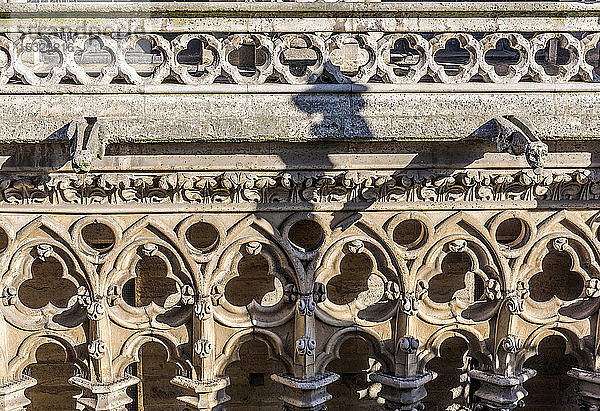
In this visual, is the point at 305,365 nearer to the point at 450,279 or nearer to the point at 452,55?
the point at 450,279

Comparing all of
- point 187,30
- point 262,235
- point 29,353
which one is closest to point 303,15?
point 187,30

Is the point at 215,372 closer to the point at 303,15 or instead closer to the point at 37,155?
the point at 37,155

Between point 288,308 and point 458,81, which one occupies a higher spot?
point 458,81

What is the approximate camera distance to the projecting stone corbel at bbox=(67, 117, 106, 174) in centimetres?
541

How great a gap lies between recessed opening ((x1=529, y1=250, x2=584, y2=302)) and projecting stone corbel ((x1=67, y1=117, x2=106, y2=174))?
156 inches

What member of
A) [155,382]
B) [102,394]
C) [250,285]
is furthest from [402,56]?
[102,394]

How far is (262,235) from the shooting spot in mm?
6375

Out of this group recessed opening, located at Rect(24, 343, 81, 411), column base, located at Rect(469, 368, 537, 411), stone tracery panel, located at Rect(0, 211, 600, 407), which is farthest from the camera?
recessed opening, located at Rect(24, 343, 81, 411)

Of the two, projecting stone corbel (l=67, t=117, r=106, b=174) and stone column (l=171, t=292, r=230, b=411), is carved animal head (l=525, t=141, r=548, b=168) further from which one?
projecting stone corbel (l=67, t=117, r=106, b=174)

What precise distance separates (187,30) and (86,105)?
0.84 metres

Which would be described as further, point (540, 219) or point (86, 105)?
point (540, 219)

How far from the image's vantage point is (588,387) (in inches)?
269

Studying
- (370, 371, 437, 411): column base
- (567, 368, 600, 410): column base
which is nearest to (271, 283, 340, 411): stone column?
(370, 371, 437, 411): column base

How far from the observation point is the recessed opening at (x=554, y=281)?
7770 millimetres
